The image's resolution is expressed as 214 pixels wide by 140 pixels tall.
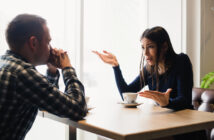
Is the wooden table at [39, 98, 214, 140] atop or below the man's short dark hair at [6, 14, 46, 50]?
below

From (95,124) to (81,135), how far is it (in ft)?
5.36

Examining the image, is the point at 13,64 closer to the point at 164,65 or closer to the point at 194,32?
the point at 164,65

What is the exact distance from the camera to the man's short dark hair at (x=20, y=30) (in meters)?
1.06

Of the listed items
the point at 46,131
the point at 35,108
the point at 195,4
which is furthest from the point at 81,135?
the point at 195,4

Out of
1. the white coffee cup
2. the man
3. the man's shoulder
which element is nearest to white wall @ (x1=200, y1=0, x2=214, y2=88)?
the white coffee cup

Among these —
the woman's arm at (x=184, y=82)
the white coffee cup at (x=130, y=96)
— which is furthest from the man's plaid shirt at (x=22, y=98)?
the woman's arm at (x=184, y=82)

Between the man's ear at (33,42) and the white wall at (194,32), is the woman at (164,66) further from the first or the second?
the white wall at (194,32)

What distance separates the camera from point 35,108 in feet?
3.67

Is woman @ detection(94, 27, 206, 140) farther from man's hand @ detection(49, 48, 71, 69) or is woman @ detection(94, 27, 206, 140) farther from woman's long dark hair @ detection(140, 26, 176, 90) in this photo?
man's hand @ detection(49, 48, 71, 69)

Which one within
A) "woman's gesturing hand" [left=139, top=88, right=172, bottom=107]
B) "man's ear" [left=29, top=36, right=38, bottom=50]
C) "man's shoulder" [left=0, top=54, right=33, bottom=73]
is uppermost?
"man's ear" [left=29, top=36, right=38, bottom=50]

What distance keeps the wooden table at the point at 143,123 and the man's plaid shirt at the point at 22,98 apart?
11 cm

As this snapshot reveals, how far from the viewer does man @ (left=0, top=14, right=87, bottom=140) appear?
97 centimetres

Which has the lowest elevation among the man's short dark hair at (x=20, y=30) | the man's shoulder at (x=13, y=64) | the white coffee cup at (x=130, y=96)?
the white coffee cup at (x=130, y=96)

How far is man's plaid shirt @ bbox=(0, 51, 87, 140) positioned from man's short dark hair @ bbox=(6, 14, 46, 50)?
0.05m
